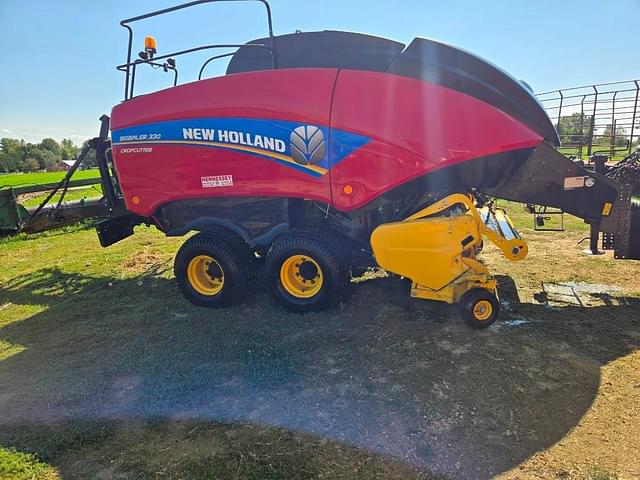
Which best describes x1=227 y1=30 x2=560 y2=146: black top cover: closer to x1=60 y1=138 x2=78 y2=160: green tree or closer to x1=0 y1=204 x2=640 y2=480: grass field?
x1=0 y1=204 x2=640 y2=480: grass field

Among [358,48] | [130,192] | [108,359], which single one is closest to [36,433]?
[108,359]

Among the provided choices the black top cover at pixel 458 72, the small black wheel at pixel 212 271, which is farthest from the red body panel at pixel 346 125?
the small black wheel at pixel 212 271

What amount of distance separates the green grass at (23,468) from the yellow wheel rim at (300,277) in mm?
2334

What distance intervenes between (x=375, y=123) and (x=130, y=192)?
9.02 ft

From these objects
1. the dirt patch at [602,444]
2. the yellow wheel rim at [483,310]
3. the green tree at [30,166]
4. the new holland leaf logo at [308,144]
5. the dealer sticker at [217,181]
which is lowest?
the dirt patch at [602,444]

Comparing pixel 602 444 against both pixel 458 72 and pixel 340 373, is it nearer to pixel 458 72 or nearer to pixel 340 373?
pixel 340 373

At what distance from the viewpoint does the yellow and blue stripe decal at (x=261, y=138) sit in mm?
3707

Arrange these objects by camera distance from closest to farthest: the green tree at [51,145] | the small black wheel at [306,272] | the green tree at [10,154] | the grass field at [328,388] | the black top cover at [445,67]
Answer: the grass field at [328,388], the black top cover at [445,67], the small black wheel at [306,272], the green tree at [10,154], the green tree at [51,145]

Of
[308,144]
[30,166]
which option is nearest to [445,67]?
[308,144]

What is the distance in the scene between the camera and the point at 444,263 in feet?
11.8

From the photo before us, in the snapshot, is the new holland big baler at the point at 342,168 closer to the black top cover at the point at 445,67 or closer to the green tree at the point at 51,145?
the black top cover at the point at 445,67

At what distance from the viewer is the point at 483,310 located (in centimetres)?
363

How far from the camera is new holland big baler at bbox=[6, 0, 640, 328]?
361 centimetres

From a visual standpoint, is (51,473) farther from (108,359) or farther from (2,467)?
(108,359)
